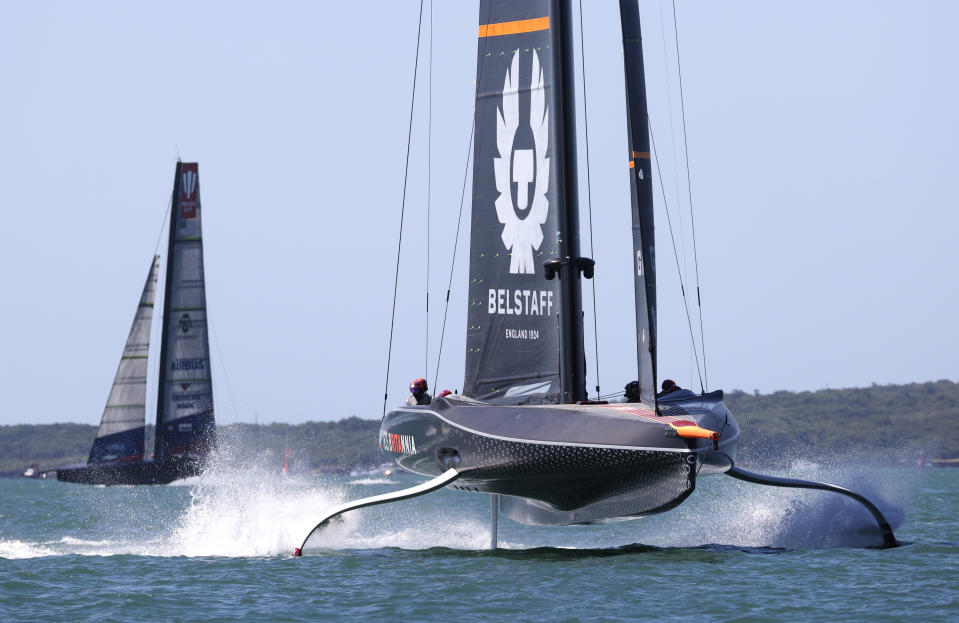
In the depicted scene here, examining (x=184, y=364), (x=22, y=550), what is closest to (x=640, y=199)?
(x=22, y=550)

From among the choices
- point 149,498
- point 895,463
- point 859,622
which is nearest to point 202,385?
point 149,498

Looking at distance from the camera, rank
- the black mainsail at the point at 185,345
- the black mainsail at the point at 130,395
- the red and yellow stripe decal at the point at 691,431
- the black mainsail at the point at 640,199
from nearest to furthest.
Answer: the red and yellow stripe decal at the point at 691,431
the black mainsail at the point at 640,199
the black mainsail at the point at 185,345
the black mainsail at the point at 130,395

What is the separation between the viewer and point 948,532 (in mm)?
17938

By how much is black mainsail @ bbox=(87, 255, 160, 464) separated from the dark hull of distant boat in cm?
2954

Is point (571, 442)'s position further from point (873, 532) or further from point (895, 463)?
point (895, 463)

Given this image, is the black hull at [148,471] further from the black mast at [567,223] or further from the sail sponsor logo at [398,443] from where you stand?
the black mast at [567,223]

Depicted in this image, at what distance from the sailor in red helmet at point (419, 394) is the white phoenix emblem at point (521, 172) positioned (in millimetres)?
1865

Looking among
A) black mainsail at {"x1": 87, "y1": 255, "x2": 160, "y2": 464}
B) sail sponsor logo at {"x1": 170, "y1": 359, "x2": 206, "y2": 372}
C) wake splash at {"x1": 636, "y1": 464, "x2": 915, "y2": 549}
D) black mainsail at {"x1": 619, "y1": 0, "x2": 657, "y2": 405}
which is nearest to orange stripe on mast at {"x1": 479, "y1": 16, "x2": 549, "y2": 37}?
black mainsail at {"x1": 619, "y1": 0, "x2": 657, "y2": 405}

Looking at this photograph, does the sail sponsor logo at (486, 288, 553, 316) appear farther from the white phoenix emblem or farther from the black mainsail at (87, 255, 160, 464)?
the black mainsail at (87, 255, 160, 464)

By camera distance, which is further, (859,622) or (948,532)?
(948,532)

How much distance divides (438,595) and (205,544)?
6191 millimetres

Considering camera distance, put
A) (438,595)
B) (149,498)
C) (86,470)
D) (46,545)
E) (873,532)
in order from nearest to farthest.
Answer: (438,595), (873,532), (46,545), (149,498), (86,470)

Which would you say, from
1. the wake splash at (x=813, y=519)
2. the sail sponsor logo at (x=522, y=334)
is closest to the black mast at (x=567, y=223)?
the sail sponsor logo at (x=522, y=334)

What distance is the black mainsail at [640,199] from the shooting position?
43.8 feet
